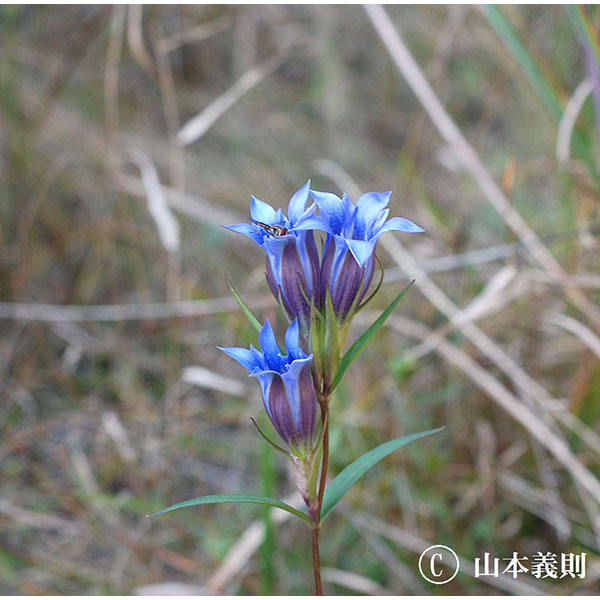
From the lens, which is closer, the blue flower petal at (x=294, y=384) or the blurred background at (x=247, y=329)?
the blue flower petal at (x=294, y=384)

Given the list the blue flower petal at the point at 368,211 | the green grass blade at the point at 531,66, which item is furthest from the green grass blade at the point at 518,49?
the blue flower petal at the point at 368,211

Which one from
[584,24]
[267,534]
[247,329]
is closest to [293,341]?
[267,534]

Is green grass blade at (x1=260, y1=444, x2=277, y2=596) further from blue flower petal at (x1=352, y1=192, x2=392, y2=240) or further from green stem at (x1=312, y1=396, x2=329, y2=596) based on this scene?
blue flower petal at (x1=352, y1=192, x2=392, y2=240)

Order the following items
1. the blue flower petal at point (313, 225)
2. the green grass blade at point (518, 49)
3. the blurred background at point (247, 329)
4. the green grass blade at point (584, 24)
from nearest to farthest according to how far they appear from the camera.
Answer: the blue flower petal at point (313, 225) → the green grass blade at point (584, 24) → the green grass blade at point (518, 49) → the blurred background at point (247, 329)

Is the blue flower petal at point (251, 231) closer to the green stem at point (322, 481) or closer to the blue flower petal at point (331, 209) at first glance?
the blue flower petal at point (331, 209)

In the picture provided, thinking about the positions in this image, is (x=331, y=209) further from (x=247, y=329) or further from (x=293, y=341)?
(x=247, y=329)

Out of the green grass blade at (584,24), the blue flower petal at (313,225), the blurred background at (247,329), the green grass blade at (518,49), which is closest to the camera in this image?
the blue flower petal at (313,225)

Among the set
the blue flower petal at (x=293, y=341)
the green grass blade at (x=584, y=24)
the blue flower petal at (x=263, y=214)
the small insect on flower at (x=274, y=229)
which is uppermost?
the green grass blade at (x=584, y=24)
